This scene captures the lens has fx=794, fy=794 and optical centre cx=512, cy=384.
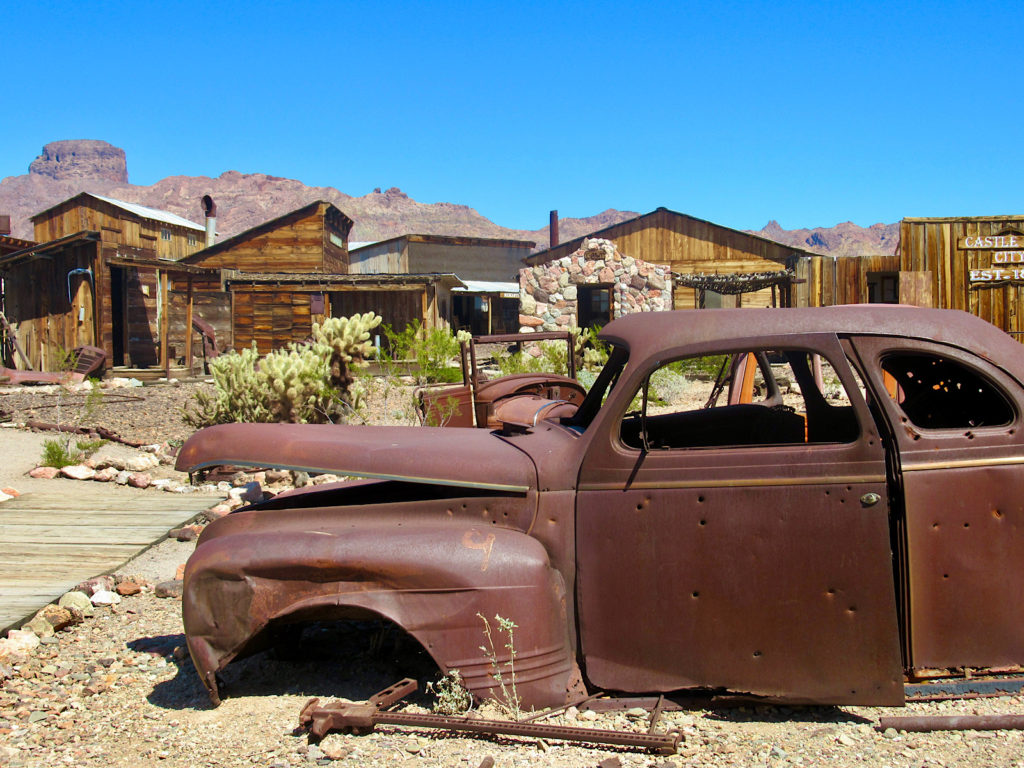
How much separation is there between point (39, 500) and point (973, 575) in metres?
7.06

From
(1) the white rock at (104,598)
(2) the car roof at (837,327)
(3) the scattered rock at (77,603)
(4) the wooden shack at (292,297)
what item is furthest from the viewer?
(4) the wooden shack at (292,297)

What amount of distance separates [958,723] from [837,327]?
148cm

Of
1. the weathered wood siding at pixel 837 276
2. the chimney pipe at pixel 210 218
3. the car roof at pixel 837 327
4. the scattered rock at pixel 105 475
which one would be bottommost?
the scattered rock at pixel 105 475

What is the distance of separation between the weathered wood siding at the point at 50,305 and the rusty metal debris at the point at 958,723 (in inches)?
871

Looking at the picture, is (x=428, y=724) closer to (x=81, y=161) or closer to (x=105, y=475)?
(x=105, y=475)

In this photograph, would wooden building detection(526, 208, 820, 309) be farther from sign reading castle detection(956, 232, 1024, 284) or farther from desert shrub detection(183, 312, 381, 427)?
desert shrub detection(183, 312, 381, 427)

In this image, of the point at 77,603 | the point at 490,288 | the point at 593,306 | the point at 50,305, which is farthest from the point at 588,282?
the point at 77,603

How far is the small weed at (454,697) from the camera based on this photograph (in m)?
2.96

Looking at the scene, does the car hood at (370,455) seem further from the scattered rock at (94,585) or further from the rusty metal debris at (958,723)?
the scattered rock at (94,585)

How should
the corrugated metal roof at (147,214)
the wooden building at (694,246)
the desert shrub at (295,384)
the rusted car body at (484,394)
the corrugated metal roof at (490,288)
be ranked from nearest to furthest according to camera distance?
1. the rusted car body at (484,394)
2. the desert shrub at (295,384)
3. the wooden building at (694,246)
4. the corrugated metal roof at (490,288)
5. the corrugated metal roof at (147,214)

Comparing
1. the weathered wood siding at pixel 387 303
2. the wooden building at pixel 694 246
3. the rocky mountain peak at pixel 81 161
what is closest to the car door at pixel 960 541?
the wooden building at pixel 694 246

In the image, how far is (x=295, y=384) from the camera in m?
9.07

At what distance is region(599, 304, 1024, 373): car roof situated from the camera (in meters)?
3.06

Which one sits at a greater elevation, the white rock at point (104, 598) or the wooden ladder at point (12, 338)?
the wooden ladder at point (12, 338)
